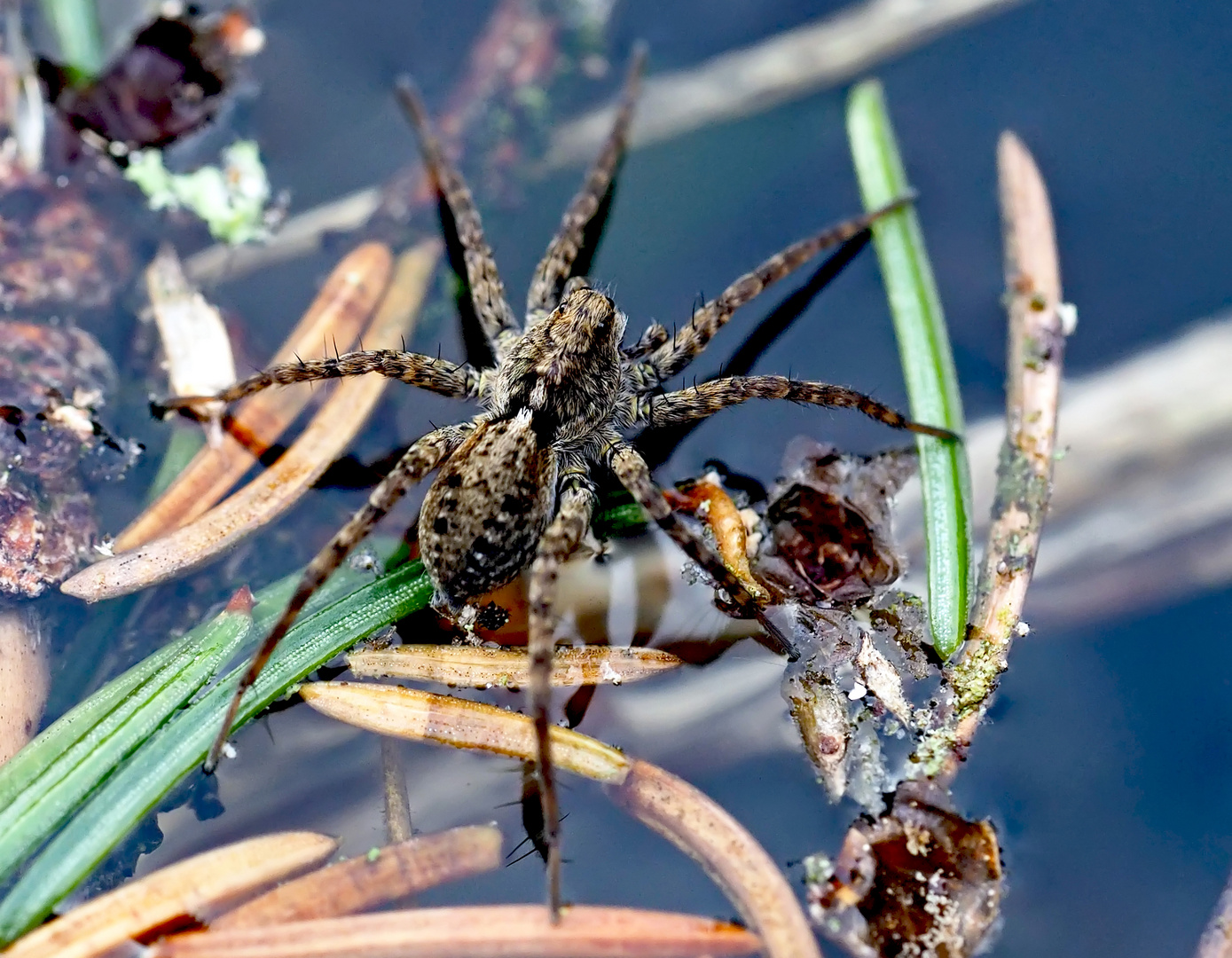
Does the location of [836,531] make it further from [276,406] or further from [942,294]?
[276,406]

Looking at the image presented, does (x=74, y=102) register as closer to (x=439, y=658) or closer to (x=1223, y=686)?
(x=439, y=658)

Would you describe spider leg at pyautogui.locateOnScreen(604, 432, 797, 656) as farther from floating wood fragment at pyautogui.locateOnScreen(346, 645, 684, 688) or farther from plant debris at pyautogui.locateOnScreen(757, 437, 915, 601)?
floating wood fragment at pyautogui.locateOnScreen(346, 645, 684, 688)

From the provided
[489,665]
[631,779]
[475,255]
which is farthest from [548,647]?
[475,255]

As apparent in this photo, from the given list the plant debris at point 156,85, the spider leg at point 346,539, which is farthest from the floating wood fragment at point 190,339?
the spider leg at point 346,539

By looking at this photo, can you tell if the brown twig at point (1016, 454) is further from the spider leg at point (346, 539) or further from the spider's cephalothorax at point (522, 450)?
the spider leg at point (346, 539)

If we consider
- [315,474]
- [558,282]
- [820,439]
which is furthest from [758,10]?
[315,474]

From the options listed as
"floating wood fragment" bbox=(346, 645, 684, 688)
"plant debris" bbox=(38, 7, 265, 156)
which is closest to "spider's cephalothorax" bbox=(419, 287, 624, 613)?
"floating wood fragment" bbox=(346, 645, 684, 688)
